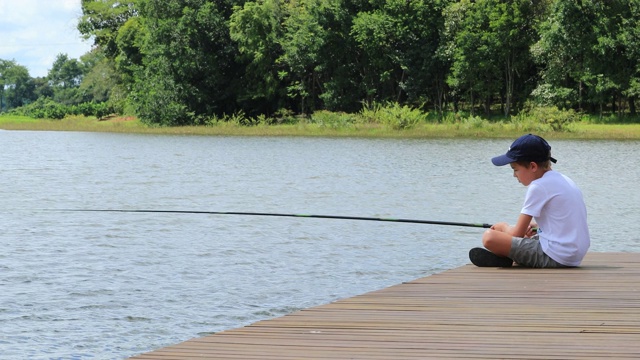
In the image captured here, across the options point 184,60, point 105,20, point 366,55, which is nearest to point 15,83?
point 105,20

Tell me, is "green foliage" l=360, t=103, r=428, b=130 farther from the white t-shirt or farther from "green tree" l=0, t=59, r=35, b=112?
"green tree" l=0, t=59, r=35, b=112

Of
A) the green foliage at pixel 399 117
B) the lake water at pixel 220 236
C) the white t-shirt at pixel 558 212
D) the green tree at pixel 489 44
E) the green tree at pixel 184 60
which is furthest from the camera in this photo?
the green tree at pixel 184 60

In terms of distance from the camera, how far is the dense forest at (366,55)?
47031 millimetres

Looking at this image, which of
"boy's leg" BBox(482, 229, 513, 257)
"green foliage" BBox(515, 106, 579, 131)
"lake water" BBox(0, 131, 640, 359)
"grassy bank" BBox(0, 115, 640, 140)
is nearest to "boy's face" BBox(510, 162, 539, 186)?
"boy's leg" BBox(482, 229, 513, 257)

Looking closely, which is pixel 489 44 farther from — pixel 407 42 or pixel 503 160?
pixel 503 160

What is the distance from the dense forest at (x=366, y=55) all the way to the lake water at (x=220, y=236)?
61.3ft

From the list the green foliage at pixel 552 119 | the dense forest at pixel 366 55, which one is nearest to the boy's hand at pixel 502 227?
the green foliage at pixel 552 119

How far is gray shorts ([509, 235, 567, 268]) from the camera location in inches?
279

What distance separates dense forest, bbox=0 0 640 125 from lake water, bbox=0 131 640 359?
18676mm

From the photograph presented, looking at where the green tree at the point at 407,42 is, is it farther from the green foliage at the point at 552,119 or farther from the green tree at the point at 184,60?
the green foliage at the point at 552,119

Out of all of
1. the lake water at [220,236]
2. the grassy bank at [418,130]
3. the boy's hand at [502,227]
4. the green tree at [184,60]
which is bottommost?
the lake water at [220,236]

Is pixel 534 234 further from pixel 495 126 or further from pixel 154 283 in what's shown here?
pixel 495 126

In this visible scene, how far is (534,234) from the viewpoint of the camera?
23.9 ft

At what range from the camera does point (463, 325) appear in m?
5.18
